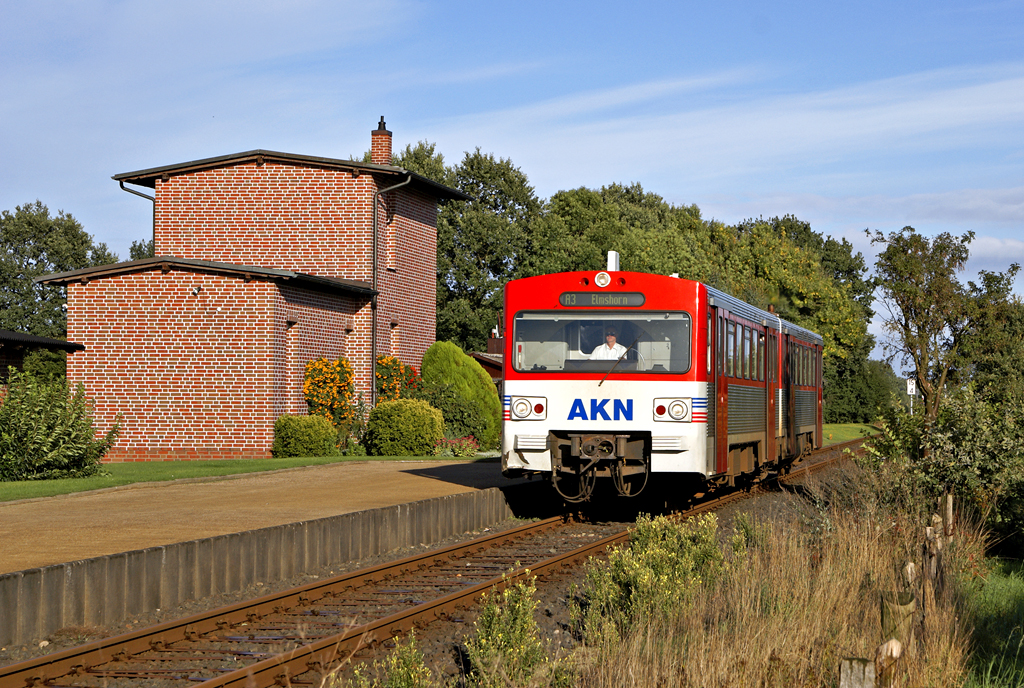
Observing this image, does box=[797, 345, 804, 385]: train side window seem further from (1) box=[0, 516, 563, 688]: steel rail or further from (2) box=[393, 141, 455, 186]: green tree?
(2) box=[393, 141, 455, 186]: green tree

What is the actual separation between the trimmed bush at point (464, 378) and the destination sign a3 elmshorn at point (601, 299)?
610 inches

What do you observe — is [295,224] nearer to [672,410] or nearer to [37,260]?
[672,410]

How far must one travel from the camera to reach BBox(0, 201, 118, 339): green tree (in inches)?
2484

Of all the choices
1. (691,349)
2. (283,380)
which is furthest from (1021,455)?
(283,380)

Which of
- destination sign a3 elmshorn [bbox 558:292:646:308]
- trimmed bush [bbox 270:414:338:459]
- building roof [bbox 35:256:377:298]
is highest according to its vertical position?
building roof [bbox 35:256:377:298]

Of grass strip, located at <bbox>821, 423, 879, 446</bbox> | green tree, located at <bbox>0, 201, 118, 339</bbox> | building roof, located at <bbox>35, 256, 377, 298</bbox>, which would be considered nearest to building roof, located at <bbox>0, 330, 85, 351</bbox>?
building roof, located at <bbox>35, 256, 377, 298</bbox>

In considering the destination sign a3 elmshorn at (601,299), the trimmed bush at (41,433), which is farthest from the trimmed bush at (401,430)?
the destination sign a3 elmshorn at (601,299)

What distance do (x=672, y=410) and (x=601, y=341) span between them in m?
1.28

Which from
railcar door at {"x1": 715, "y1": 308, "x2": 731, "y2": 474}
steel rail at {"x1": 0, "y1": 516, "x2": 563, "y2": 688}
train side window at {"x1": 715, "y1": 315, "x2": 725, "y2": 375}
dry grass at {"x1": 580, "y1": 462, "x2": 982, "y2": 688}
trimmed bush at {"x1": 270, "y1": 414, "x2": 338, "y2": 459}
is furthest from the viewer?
trimmed bush at {"x1": 270, "y1": 414, "x2": 338, "y2": 459}

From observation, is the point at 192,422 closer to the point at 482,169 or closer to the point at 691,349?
the point at 691,349

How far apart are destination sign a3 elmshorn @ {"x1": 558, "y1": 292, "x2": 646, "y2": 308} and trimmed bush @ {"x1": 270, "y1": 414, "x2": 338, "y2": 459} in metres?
10.9

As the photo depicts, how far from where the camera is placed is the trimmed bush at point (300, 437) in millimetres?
23766

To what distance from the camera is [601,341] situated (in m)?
14.4

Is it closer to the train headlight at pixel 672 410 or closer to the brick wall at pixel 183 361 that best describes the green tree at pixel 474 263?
the brick wall at pixel 183 361
